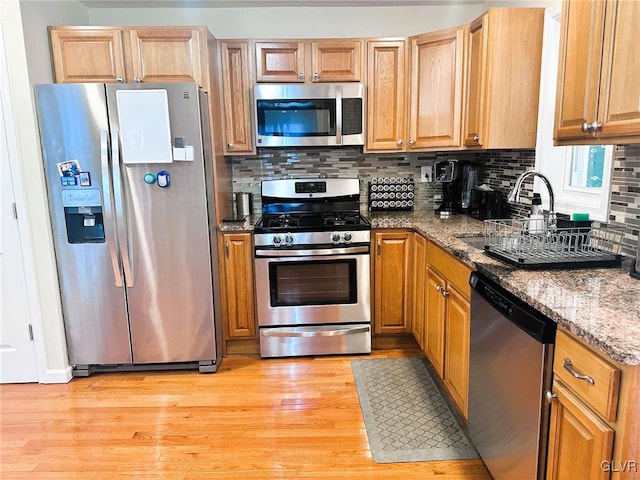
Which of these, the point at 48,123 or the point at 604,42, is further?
the point at 48,123

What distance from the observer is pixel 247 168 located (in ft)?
A: 11.5

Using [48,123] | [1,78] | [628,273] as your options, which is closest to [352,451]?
[628,273]

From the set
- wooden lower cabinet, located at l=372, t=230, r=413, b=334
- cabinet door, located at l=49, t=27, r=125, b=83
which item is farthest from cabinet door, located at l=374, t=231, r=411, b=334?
cabinet door, located at l=49, t=27, r=125, b=83

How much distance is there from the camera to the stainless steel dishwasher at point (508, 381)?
137 cm

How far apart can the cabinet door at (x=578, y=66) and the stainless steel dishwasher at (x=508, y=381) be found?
0.73 meters

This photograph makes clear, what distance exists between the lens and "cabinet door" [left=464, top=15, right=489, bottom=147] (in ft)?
8.51

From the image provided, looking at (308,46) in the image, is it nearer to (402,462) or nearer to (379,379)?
(379,379)

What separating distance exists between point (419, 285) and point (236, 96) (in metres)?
1.83

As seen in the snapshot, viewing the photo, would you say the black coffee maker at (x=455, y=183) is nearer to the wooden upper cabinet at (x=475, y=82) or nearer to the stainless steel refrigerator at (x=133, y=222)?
the wooden upper cabinet at (x=475, y=82)

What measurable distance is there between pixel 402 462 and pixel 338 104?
227 cm

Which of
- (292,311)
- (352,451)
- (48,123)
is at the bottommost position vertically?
(352,451)

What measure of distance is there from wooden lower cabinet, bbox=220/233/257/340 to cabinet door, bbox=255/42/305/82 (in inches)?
44.9

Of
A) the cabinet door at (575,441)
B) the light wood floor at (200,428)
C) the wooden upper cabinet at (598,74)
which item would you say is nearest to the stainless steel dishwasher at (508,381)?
the cabinet door at (575,441)

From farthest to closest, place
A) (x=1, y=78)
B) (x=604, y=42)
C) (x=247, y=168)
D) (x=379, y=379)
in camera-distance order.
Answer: (x=247, y=168) → (x=379, y=379) → (x=1, y=78) → (x=604, y=42)
